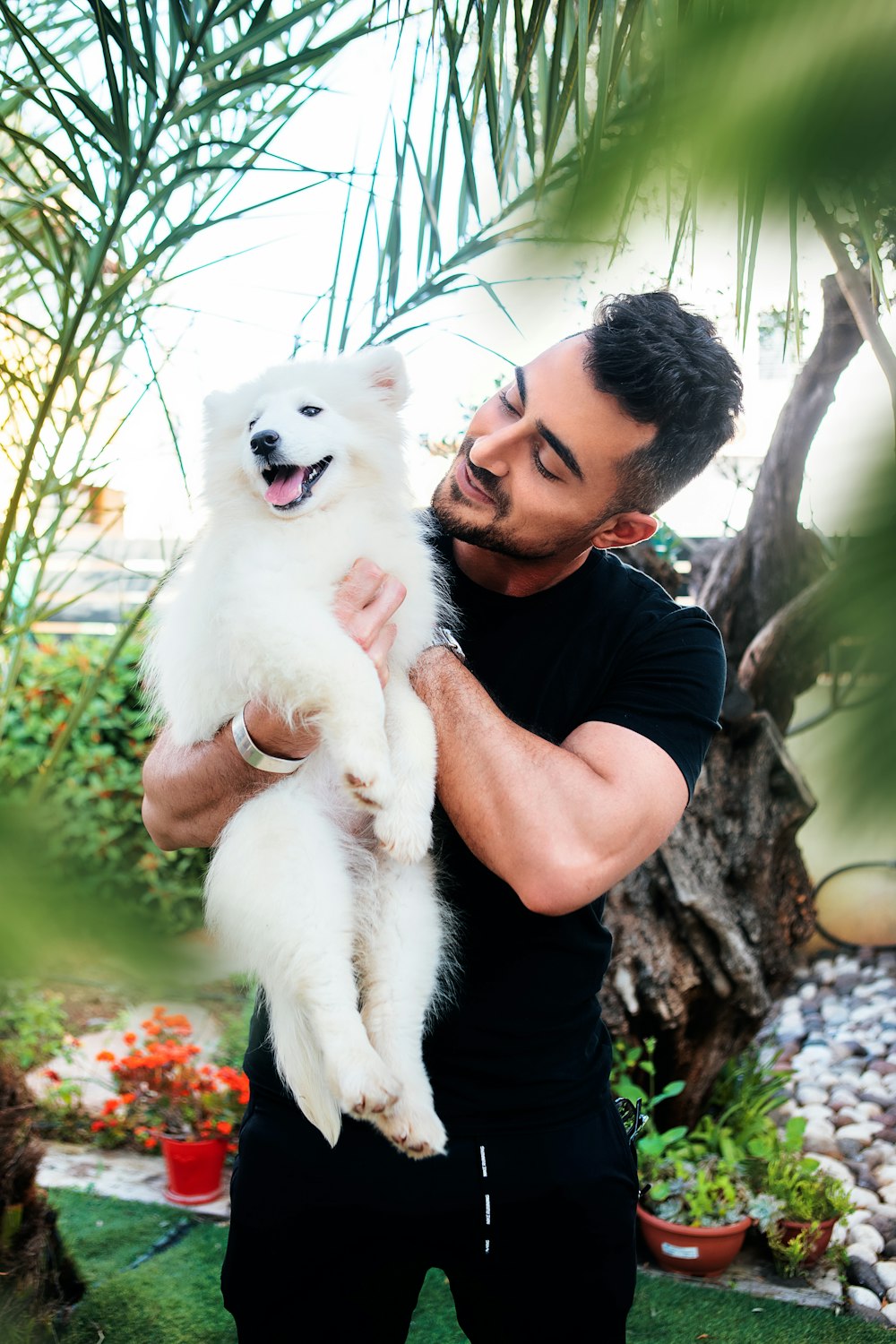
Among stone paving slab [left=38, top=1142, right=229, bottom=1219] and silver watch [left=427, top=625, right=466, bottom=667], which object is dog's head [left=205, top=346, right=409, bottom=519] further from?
stone paving slab [left=38, top=1142, right=229, bottom=1219]

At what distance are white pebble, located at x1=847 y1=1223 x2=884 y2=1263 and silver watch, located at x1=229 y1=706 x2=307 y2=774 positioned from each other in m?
3.02

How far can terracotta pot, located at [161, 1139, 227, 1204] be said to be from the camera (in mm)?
3572

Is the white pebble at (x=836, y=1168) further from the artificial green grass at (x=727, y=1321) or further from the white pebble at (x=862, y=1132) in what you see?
the artificial green grass at (x=727, y=1321)

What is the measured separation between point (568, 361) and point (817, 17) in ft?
5.10

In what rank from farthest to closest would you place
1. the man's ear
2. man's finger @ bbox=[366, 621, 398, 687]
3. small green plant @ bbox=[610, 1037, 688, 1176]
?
small green plant @ bbox=[610, 1037, 688, 1176], the man's ear, man's finger @ bbox=[366, 621, 398, 687]

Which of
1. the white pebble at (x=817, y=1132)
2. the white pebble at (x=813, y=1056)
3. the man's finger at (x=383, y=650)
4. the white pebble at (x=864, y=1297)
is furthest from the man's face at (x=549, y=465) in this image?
the white pebble at (x=813, y=1056)

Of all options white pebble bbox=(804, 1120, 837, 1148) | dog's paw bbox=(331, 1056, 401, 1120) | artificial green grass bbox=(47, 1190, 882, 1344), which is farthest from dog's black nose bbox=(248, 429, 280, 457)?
white pebble bbox=(804, 1120, 837, 1148)

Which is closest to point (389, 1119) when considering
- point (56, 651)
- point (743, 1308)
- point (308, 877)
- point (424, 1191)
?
point (424, 1191)

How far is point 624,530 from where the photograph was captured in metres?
2.04

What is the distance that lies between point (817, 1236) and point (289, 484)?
299 cm

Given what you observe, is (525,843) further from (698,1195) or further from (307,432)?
(698,1195)

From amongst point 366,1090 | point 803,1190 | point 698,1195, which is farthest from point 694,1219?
point 366,1090

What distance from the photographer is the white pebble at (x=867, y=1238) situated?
3.39 meters

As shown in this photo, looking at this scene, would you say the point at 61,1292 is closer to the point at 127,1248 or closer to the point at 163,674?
the point at 127,1248
